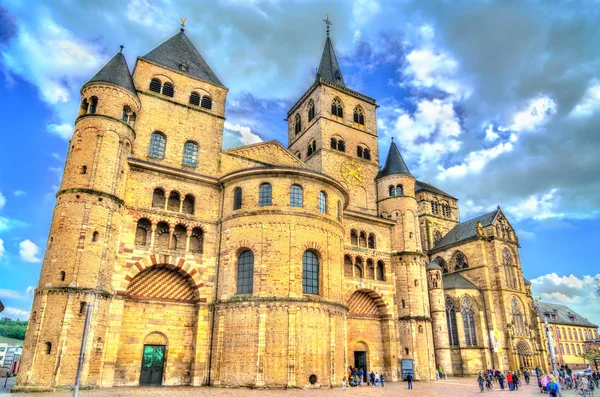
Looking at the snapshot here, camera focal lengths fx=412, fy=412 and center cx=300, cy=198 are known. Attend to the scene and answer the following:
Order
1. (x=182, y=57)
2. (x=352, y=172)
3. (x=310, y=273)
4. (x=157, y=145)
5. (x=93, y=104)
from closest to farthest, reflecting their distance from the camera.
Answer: (x=93, y=104), (x=310, y=273), (x=157, y=145), (x=182, y=57), (x=352, y=172)

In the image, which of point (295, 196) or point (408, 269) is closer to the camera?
point (295, 196)

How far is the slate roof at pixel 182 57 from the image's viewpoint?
33906 millimetres

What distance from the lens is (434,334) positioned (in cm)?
4175

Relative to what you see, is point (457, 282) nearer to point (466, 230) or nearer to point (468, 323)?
point (468, 323)

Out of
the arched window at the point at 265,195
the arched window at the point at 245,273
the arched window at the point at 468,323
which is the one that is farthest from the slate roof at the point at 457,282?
the arched window at the point at 245,273

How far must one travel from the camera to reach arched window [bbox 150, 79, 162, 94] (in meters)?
32.2

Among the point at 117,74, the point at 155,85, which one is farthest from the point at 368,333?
the point at 117,74

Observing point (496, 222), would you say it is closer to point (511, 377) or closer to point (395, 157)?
point (395, 157)

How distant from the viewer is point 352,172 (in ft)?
146

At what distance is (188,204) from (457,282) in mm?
33360

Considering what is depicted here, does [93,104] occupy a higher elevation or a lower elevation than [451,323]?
higher

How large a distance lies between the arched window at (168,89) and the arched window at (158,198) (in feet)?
29.8

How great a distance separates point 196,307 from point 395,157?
2660 cm

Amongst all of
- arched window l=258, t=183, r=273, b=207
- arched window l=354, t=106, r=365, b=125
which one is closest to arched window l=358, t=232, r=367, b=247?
arched window l=258, t=183, r=273, b=207
